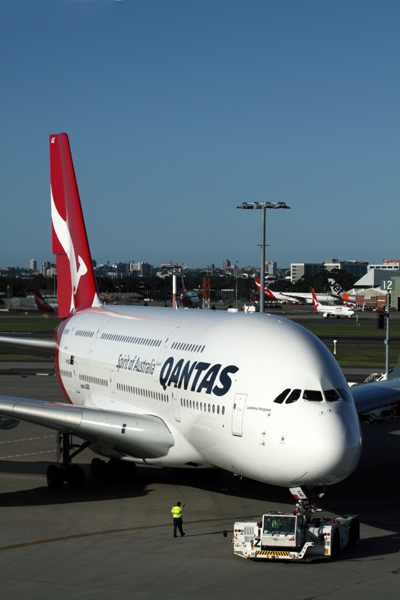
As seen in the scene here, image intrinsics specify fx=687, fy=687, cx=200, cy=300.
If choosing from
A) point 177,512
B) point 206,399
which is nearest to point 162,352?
point 206,399

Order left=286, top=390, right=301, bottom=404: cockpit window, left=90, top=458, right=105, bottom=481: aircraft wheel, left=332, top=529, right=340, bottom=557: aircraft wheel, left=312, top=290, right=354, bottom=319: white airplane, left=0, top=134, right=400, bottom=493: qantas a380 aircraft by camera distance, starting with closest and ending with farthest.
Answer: left=0, top=134, right=400, bottom=493: qantas a380 aircraft < left=286, top=390, right=301, bottom=404: cockpit window < left=332, top=529, right=340, bottom=557: aircraft wheel < left=90, top=458, right=105, bottom=481: aircraft wheel < left=312, top=290, right=354, bottom=319: white airplane

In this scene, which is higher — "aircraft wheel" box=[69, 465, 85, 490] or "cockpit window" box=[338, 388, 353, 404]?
"cockpit window" box=[338, 388, 353, 404]

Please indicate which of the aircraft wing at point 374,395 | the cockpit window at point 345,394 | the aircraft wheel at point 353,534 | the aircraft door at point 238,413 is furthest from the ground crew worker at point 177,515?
the aircraft wing at point 374,395

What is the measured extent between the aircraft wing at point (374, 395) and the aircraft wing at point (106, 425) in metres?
7.75

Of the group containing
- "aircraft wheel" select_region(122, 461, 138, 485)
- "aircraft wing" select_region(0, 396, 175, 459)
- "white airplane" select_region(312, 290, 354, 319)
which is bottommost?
"white airplane" select_region(312, 290, 354, 319)

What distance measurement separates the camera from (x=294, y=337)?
60.0 ft

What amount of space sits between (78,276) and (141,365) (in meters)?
13.5

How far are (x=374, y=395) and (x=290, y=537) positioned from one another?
34.7ft

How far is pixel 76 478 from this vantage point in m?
23.0

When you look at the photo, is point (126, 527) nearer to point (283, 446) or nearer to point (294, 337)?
point (283, 446)

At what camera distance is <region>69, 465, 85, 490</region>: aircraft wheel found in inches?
906

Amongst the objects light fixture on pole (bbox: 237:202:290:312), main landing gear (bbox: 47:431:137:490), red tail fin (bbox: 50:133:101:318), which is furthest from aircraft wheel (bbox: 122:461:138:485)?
light fixture on pole (bbox: 237:202:290:312)

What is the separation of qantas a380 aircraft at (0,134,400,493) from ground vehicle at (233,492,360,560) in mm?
859

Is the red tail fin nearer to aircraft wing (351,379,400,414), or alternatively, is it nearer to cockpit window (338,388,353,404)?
aircraft wing (351,379,400,414)
